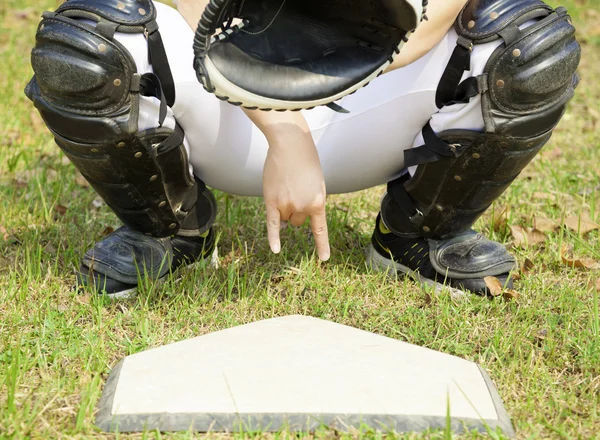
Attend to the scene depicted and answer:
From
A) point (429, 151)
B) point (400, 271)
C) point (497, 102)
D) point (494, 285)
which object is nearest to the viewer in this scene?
point (497, 102)

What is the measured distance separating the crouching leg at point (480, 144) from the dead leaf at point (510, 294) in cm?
3

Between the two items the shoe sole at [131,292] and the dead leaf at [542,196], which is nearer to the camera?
the shoe sole at [131,292]

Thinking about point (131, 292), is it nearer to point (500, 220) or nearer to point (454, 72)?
point (454, 72)

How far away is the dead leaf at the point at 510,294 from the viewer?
197 centimetres

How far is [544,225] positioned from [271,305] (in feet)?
3.13

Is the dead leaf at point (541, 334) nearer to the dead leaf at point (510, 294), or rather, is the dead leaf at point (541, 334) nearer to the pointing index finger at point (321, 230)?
the dead leaf at point (510, 294)

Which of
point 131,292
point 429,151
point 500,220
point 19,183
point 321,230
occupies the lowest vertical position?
point 19,183

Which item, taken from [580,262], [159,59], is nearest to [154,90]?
[159,59]

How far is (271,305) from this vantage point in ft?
6.44

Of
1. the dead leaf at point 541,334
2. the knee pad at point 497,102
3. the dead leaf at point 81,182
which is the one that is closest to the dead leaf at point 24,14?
the dead leaf at point 81,182

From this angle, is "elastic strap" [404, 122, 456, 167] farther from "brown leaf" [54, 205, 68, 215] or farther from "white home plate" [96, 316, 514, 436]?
"brown leaf" [54, 205, 68, 215]

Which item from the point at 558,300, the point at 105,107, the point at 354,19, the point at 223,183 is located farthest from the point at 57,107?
the point at 558,300

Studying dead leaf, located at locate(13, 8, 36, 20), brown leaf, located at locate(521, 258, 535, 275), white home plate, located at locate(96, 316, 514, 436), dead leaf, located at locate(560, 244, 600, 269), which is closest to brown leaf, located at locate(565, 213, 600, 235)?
dead leaf, located at locate(560, 244, 600, 269)

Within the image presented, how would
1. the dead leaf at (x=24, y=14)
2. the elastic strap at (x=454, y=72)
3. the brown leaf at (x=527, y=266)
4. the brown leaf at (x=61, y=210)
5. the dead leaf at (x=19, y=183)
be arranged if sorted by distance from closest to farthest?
the elastic strap at (x=454, y=72) → the brown leaf at (x=527, y=266) → the brown leaf at (x=61, y=210) → the dead leaf at (x=19, y=183) → the dead leaf at (x=24, y=14)
